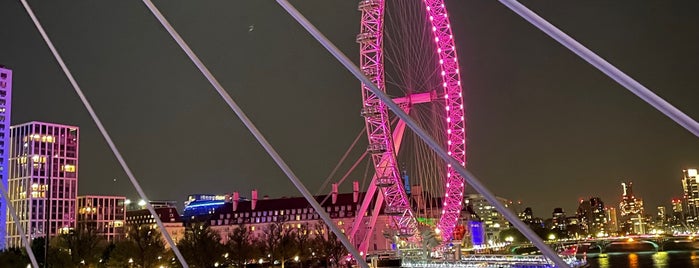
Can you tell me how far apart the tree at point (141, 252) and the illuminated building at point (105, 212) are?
82.0 m

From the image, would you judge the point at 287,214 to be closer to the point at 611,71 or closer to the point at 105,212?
the point at 105,212

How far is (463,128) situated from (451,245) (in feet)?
67.1

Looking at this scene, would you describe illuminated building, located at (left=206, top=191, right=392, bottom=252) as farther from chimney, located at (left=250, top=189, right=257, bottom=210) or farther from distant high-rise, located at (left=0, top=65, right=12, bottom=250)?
distant high-rise, located at (left=0, top=65, right=12, bottom=250)

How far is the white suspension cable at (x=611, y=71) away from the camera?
21.2ft

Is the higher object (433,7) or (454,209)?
(433,7)

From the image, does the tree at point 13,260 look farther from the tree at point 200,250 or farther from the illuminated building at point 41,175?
the illuminated building at point 41,175

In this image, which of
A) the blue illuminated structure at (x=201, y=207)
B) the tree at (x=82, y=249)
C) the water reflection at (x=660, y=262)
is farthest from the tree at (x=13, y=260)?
the blue illuminated structure at (x=201, y=207)

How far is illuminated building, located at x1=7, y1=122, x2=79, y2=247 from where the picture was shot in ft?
391

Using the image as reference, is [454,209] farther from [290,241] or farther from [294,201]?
[294,201]

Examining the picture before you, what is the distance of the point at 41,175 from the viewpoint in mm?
122250

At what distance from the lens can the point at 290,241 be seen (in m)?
68.9

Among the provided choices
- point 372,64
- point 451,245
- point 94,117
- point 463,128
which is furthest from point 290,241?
point 94,117

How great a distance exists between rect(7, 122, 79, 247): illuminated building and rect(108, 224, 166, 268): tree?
2635 inches

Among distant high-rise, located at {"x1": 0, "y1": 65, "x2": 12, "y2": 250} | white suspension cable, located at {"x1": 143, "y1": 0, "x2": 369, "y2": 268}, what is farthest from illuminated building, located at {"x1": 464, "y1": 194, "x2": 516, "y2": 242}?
white suspension cable, located at {"x1": 143, "y1": 0, "x2": 369, "y2": 268}
